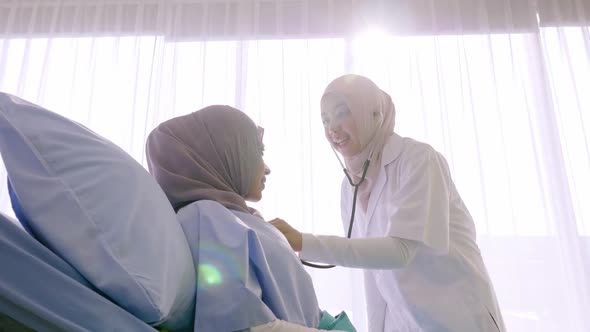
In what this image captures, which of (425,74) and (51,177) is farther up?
(425,74)

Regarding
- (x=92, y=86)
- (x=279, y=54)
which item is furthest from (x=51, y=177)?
(x=92, y=86)

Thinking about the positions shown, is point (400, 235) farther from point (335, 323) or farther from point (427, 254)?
point (335, 323)

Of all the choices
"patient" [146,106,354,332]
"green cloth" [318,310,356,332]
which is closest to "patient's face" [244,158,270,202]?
"patient" [146,106,354,332]

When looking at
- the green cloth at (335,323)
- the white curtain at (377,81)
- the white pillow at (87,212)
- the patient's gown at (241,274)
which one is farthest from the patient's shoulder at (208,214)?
the white curtain at (377,81)

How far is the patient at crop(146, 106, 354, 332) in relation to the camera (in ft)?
1.94

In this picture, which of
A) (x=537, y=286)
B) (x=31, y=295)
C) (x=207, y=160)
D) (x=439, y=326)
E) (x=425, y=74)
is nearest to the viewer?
(x=31, y=295)

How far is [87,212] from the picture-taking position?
49 cm

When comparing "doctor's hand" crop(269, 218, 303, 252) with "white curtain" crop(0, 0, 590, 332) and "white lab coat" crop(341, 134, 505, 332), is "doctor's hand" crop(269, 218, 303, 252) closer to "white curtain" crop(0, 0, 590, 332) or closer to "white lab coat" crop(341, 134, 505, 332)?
"white lab coat" crop(341, 134, 505, 332)

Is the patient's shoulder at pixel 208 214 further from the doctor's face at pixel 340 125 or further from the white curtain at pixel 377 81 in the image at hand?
the white curtain at pixel 377 81

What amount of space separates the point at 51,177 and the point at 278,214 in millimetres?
1588

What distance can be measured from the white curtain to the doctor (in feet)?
2.20

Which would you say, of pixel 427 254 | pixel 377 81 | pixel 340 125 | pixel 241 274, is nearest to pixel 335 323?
pixel 241 274

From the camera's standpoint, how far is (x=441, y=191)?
1.19 m

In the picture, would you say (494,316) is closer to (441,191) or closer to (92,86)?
(441,191)
